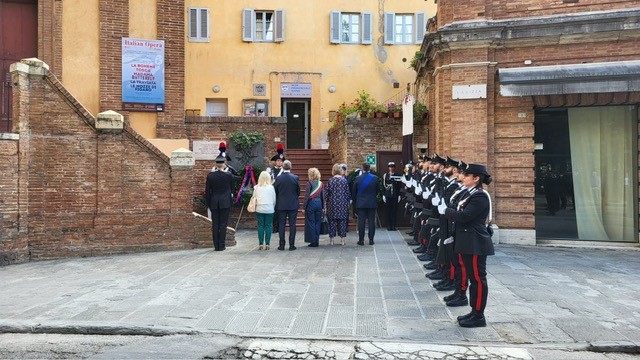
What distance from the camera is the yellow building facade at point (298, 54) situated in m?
24.4

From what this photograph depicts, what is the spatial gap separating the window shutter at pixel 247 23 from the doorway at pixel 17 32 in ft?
31.3

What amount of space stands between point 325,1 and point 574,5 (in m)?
13.9

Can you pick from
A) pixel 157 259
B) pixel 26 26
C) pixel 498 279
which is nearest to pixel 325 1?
pixel 26 26

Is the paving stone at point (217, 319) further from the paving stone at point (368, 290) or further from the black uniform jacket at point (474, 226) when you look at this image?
the black uniform jacket at point (474, 226)

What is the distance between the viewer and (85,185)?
449 inches

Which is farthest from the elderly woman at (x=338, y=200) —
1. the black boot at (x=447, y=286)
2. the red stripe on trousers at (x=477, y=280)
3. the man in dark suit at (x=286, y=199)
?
the red stripe on trousers at (x=477, y=280)

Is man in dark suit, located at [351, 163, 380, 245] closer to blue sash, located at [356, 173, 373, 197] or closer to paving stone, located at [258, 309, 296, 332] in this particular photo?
blue sash, located at [356, 173, 373, 197]

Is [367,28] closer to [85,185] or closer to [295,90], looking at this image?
[295,90]

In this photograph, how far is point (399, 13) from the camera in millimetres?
24953

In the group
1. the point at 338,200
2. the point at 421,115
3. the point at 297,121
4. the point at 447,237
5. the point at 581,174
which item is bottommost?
the point at 447,237

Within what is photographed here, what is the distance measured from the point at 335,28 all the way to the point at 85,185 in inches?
622

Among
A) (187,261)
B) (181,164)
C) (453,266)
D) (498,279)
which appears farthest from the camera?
(181,164)

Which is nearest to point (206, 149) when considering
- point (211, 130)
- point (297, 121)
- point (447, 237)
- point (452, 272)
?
point (211, 130)

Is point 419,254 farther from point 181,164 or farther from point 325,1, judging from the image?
point 325,1
